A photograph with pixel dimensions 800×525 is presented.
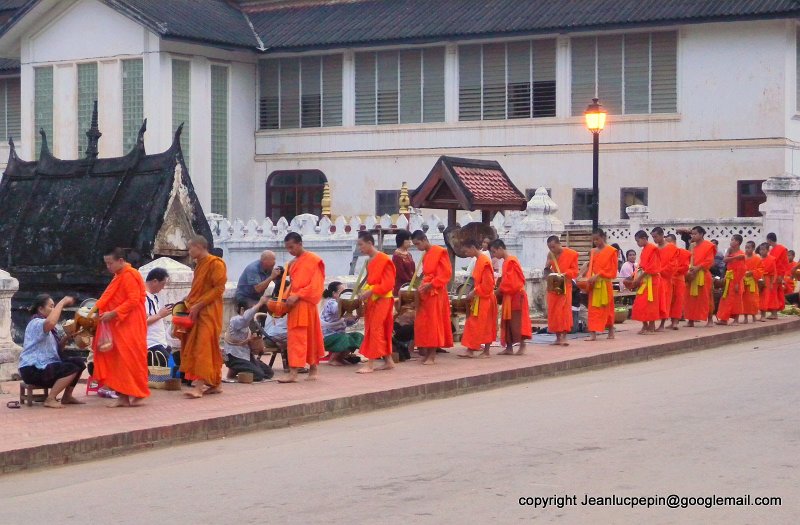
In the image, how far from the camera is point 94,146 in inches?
829

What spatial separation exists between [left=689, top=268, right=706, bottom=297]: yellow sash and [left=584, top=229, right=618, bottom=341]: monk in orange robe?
300 cm

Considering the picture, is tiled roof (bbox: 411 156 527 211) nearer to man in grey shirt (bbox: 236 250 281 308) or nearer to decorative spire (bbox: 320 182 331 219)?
man in grey shirt (bbox: 236 250 281 308)

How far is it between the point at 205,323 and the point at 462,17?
23587 millimetres

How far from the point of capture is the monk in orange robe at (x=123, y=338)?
42.8 feet

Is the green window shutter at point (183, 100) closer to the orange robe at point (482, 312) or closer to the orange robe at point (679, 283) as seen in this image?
the orange robe at point (679, 283)

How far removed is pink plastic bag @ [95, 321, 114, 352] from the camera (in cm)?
1298

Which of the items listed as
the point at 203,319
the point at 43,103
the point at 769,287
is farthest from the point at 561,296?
the point at 43,103

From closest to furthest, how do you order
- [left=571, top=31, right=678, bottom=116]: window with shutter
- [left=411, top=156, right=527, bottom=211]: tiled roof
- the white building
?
[left=411, top=156, right=527, bottom=211]: tiled roof, the white building, [left=571, top=31, right=678, bottom=116]: window with shutter

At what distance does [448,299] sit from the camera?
58.9ft

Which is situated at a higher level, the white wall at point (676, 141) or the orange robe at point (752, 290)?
the white wall at point (676, 141)

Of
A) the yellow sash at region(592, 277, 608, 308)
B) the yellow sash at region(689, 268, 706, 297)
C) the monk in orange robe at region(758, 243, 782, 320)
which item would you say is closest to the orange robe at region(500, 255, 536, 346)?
the yellow sash at region(592, 277, 608, 308)

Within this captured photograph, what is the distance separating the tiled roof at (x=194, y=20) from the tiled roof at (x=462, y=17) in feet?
2.35

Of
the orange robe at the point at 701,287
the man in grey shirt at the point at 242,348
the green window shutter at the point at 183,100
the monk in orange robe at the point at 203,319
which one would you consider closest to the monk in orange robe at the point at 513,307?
the man in grey shirt at the point at 242,348

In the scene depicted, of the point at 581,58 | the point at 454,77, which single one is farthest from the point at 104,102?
the point at 581,58
